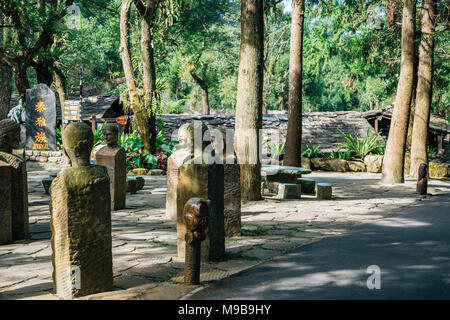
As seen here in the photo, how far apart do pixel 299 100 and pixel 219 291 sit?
37.2ft

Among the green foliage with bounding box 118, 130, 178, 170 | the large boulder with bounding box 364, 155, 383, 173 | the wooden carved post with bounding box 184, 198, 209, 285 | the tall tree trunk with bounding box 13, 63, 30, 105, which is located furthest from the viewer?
the large boulder with bounding box 364, 155, 383, 173

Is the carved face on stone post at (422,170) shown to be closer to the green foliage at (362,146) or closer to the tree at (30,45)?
the green foliage at (362,146)

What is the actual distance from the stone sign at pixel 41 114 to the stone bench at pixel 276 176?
28.4ft

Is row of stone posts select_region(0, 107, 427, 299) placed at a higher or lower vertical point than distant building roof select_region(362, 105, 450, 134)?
lower

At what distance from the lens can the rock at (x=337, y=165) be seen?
64.4ft

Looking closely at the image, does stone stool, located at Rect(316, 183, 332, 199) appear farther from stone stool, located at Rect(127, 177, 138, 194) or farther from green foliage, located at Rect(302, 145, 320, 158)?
green foliage, located at Rect(302, 145, 320, 158)

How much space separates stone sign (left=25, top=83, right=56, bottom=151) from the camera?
52.9 ft

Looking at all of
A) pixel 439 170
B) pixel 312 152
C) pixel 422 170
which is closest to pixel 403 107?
pixel 422 170

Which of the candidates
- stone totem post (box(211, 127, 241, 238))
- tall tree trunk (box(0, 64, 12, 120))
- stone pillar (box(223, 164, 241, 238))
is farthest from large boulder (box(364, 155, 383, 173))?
tall tree trunk (box(0, 64, 12, 120))

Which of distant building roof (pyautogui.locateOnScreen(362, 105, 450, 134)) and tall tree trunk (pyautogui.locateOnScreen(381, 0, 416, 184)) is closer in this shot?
tall tree trunk (pyautogui.locateOnScreen(381, 0, 416, 184))

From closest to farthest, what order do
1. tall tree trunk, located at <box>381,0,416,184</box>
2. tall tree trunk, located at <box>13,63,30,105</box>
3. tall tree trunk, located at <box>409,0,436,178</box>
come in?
tall tree trunk, located at <box>381,0,416,184</box> → tall tree trunk, located at <box>409,0,436,178</box> → tall tree trunk, located at <box>13,63,30,105</box>

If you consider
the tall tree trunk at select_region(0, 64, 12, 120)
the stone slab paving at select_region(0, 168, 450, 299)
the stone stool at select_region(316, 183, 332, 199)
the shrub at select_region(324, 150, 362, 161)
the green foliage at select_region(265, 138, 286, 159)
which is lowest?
the stone slab paving at select_region(0, 168, 450, 299)

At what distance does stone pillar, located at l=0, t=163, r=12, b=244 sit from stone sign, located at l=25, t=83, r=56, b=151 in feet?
36.1
